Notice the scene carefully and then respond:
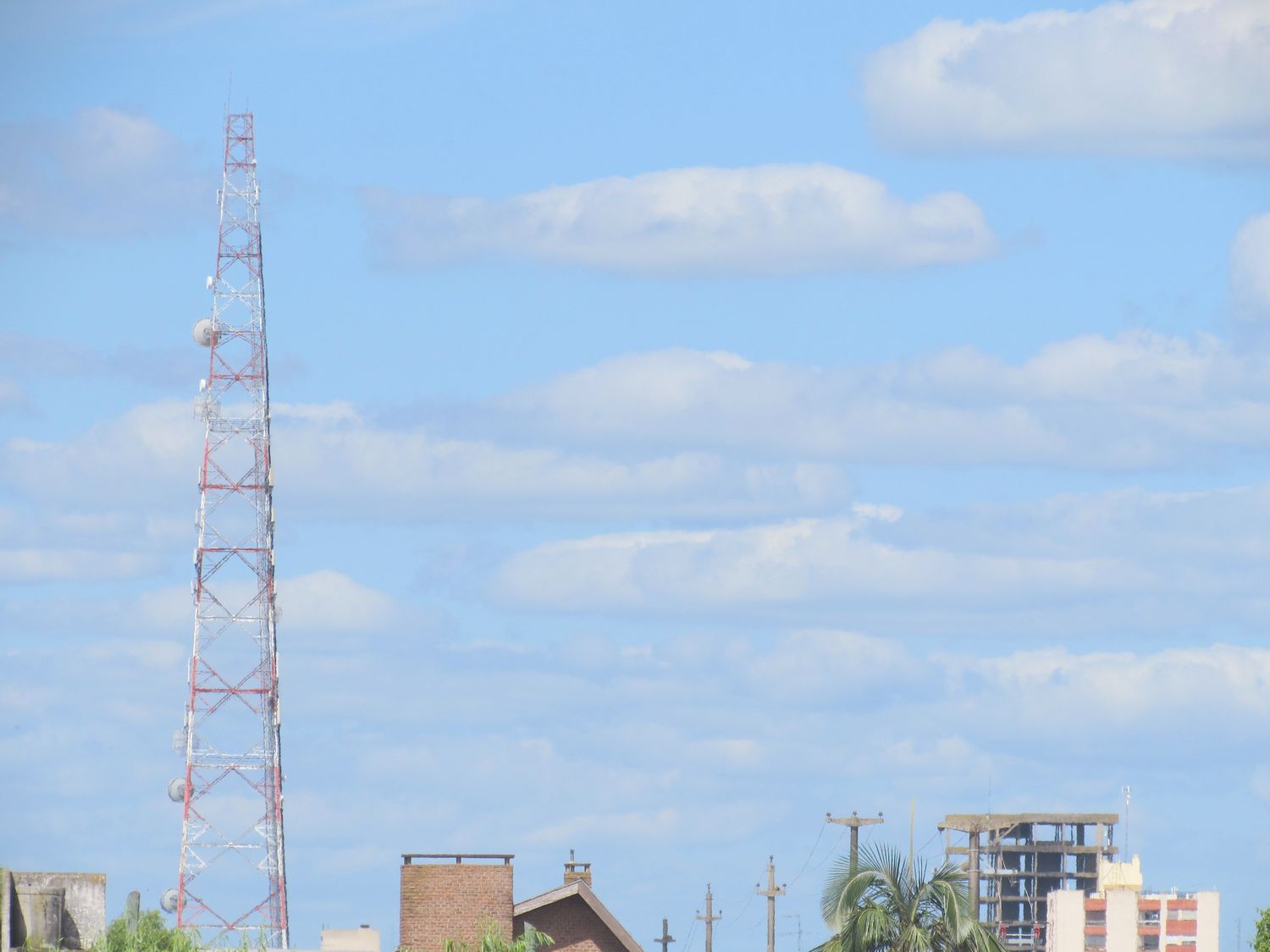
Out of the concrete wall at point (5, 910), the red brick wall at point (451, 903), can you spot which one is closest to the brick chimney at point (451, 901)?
the red brick wall at point (451, 903)

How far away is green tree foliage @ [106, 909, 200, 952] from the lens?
1903 inches

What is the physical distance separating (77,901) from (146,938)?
1.71m

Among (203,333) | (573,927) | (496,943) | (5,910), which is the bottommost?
(496,943)

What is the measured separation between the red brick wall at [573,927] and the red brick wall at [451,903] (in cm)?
157

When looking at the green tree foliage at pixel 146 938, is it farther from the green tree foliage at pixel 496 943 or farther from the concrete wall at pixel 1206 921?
the concrete wall at pixel 1206 921

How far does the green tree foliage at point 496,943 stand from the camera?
181 feet


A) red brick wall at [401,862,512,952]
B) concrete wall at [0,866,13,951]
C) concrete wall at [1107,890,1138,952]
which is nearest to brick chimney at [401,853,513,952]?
red brick wall at [401,862,512,952]

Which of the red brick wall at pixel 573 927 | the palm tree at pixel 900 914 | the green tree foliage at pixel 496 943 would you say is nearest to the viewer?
the palm tree at pixel 900 914

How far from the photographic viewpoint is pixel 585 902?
58.0 m

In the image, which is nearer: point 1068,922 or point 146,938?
point 146,938

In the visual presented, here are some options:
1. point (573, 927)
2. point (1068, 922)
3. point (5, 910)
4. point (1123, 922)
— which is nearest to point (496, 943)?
point (573, 927)

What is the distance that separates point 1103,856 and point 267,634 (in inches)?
5062

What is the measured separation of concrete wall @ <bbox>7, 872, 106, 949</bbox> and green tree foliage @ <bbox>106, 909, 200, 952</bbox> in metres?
0.38

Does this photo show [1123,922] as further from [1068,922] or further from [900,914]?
[900,914]
